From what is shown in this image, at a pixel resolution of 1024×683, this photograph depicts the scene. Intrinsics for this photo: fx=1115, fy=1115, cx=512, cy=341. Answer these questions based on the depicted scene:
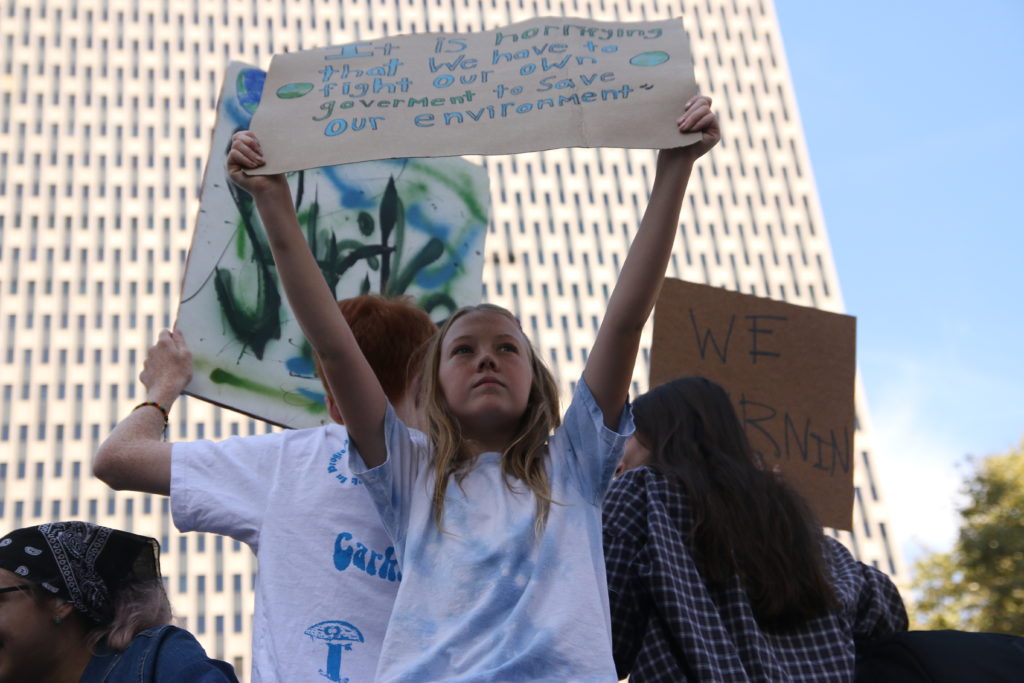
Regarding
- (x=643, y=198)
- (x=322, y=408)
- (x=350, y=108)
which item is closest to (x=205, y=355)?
(x=322, y=408)

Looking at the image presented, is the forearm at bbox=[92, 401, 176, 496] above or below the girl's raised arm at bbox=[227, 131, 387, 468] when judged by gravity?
below

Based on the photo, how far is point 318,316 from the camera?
6.73ft

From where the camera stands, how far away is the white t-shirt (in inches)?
78.6

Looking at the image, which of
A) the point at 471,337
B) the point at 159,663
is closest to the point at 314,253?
the point at 471,337

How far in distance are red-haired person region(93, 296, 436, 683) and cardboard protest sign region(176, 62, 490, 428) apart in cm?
57

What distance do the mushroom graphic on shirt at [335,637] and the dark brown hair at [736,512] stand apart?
0.72 meters

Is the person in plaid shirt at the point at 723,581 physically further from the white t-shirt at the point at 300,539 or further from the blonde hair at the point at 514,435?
the white t-shirt at the point at 300,539

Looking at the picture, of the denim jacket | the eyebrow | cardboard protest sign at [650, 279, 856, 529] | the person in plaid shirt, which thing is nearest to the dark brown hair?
the person in plaid shirt

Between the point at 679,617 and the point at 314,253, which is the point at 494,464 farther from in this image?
the point at 314,253

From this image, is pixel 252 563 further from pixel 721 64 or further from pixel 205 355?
pixel 205 355

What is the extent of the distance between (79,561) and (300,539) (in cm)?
73

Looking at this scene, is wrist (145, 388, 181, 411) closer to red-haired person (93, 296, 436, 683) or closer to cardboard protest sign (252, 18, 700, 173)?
red-haired person (93, 296, 436, 683)

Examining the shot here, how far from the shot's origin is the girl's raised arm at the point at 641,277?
2.08 meters

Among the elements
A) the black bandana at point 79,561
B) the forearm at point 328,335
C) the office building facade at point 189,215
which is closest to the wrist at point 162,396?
the black bandana at point 79,561
